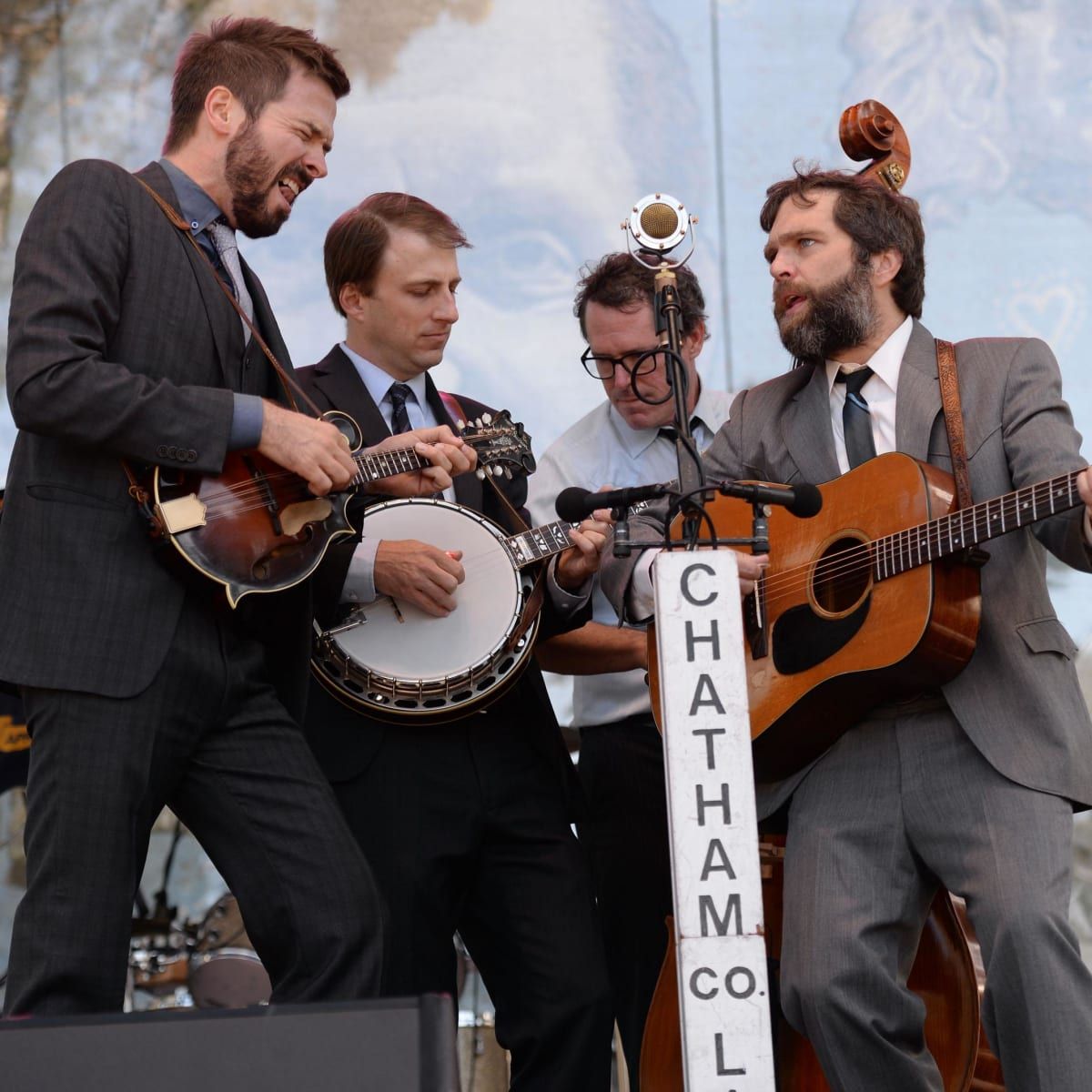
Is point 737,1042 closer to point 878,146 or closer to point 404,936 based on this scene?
point 404,936

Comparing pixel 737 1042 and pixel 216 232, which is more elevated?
pixel 216 232

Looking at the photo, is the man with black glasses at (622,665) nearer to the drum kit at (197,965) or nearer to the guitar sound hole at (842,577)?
the guitar sound hole at (842,577)

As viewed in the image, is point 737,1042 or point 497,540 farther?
point 497,540

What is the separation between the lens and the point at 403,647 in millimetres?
3678

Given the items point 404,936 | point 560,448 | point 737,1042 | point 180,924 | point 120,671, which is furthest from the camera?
point 180,924

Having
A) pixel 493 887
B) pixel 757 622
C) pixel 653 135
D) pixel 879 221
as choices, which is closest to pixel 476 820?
pixel 493 887

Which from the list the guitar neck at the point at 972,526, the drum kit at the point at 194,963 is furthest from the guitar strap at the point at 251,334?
the drum kit at the point at 194,963

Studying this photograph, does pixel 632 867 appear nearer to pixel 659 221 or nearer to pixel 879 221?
pixel 879 221

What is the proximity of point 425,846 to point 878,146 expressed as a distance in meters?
1.99

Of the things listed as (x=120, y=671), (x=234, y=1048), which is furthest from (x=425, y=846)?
(x=234, y=1048)

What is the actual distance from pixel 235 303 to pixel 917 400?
149cm

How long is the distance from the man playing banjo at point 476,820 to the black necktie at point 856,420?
24.0 inches

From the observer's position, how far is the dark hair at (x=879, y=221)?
3.80m

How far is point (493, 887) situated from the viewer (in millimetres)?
3711
